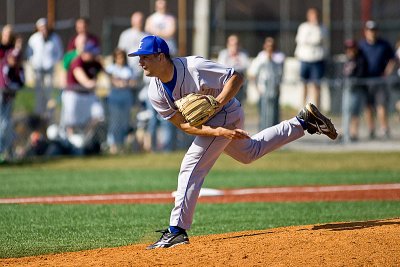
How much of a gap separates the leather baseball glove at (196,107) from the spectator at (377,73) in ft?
36.3

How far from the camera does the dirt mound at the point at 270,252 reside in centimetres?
698

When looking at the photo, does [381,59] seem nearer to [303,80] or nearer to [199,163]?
[303,80]

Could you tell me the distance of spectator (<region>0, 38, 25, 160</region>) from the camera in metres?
17.0

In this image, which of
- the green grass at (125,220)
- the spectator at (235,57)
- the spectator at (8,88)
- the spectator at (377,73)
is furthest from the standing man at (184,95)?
the spectator at (377,73)

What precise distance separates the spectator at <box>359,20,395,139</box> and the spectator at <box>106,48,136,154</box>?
4.65 meters

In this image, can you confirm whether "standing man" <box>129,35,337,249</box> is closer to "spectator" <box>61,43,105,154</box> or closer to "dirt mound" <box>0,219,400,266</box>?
"dirt mound" <box>0,219,400,266</box>

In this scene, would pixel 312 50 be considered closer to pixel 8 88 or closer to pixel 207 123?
pixel 8 88

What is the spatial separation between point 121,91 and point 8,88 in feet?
6.85

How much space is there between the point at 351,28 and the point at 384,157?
859cm

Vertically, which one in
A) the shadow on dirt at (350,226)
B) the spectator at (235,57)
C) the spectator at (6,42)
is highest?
the spectator at (6,42)

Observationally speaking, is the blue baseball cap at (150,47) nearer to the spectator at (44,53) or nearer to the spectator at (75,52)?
the spectator at (75,52)

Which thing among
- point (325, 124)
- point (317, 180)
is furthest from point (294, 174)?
point (325, 124)

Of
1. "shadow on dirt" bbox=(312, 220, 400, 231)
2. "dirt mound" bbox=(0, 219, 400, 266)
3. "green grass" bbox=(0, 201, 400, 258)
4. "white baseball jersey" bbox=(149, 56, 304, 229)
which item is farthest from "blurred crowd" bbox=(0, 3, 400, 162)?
"dirt mound" bbox=(0, 219, 400, 266)

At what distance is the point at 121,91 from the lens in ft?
58.4
